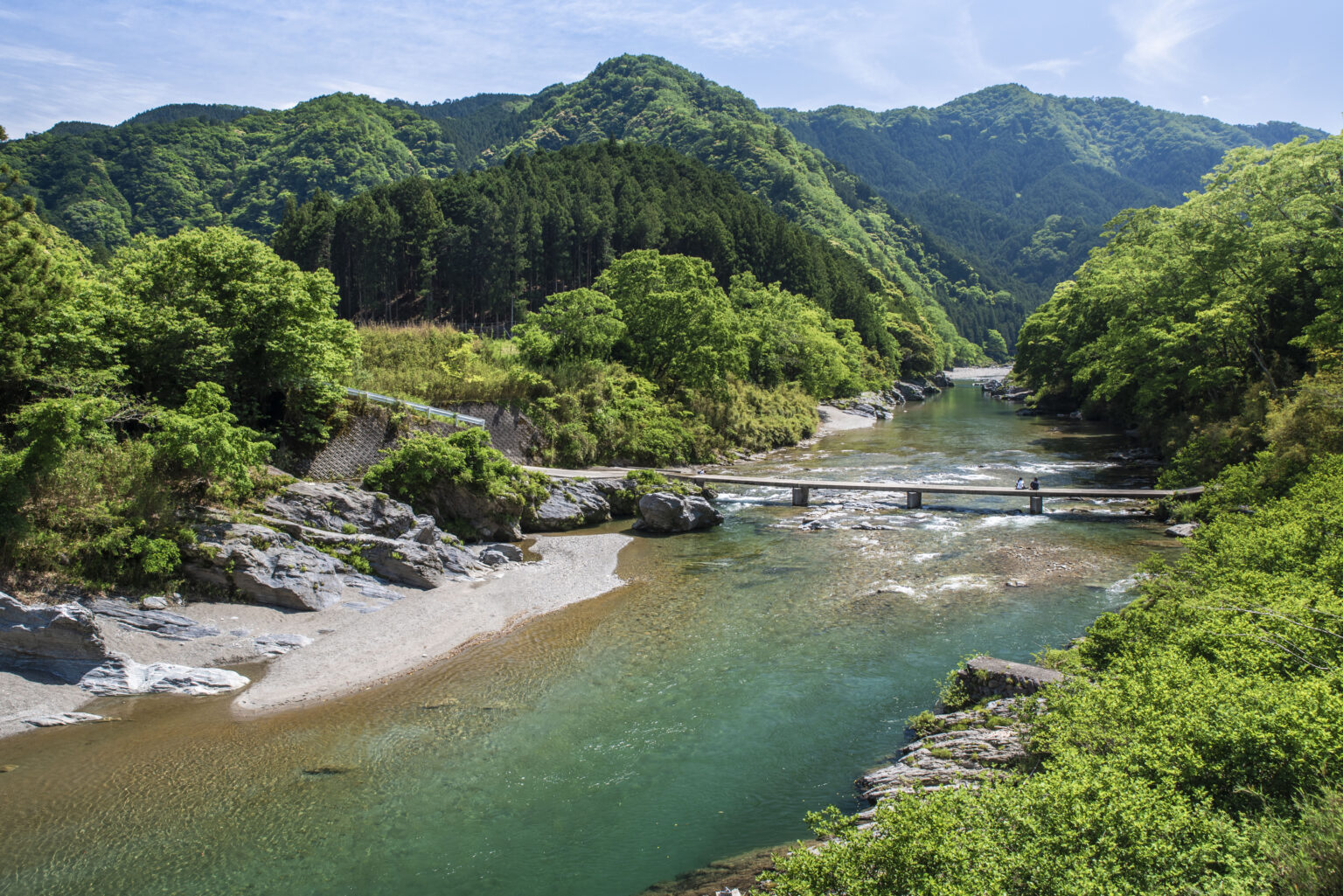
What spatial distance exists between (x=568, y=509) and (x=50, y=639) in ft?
60.7

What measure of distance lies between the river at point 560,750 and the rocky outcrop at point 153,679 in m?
0.50

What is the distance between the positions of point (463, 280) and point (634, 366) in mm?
35679

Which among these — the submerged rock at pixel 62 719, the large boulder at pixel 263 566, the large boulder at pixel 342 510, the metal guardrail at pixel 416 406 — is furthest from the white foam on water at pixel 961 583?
the submerged rock at pixel 62 719

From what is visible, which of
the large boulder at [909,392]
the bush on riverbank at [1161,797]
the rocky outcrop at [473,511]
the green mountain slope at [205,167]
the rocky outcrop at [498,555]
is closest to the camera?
the bush on riverbank at [1161,797]

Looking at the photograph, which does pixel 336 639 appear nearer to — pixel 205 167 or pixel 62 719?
pixel 62 719

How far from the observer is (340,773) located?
13188mm

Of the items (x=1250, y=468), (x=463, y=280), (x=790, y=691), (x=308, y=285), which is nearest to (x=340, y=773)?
(x=790, y=691)

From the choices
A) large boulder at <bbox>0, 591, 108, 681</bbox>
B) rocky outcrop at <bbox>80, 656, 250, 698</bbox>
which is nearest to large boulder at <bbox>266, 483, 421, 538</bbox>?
rocky outcrop at <bbox>80, 656, 250, 698</bbox>

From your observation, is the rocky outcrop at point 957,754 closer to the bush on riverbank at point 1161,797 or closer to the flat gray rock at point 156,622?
the bush on riverbank at point 1161,797

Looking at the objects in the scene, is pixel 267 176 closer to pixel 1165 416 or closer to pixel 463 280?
pixel 463 280

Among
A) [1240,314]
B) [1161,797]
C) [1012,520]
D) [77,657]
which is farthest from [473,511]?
[1240,314]

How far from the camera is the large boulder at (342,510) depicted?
23594 mm

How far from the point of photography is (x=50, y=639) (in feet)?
51.6

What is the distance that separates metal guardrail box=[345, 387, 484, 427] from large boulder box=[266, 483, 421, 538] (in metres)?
6.51
